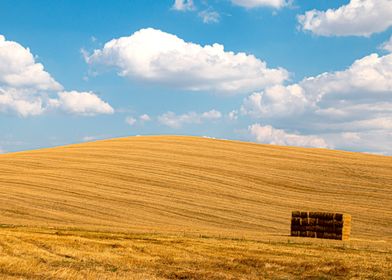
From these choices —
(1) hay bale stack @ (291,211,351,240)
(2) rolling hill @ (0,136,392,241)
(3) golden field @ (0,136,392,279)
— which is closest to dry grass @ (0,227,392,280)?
(3) golden field @ (0,136,392,279)

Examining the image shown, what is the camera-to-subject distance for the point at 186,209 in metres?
35.6

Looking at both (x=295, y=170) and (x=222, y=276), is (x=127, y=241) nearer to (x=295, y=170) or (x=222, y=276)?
(x=222, y=276)

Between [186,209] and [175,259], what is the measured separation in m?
18.7

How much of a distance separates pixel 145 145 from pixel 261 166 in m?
13.3

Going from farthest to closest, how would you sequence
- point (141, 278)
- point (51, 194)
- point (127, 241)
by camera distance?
1. point (51, 194)
2. point (127, 241)
3. point (141, 278)

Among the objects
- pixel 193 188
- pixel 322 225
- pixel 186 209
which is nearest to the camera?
pixel 322 225

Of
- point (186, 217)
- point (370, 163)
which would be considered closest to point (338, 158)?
point (370, 163)

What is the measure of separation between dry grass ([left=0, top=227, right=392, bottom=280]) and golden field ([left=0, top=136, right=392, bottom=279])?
0.13 feet

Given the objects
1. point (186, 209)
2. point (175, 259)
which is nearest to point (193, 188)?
point (186, 209)

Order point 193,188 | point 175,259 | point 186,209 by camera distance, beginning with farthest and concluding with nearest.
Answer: point 193,188 < point 186,209 < point 175,259

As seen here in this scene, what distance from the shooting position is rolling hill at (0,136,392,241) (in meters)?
32.4

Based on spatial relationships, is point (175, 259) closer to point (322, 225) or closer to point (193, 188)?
point (322, 225)

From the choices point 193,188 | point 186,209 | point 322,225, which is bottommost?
point 186,209

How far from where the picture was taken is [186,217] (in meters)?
34.0
